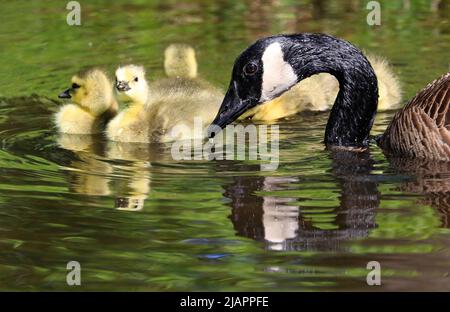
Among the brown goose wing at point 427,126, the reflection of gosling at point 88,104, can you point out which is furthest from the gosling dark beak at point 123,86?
the brown goose wing at point 427,126

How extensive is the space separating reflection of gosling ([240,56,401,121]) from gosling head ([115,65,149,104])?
1.00 m

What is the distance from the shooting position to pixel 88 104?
857cm

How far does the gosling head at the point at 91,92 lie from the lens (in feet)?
28.0

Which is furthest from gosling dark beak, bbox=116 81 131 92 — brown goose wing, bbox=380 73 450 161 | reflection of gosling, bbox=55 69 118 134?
brown goose wing, bbox=380 73 450 161

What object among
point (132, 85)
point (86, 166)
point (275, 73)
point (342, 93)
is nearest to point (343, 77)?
point (342, 93)

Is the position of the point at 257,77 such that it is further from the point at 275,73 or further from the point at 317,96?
the point at 317,96

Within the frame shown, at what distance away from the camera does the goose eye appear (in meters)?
7.46

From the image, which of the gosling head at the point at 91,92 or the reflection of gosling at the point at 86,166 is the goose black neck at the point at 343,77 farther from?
the gosling head at the point at 91,92

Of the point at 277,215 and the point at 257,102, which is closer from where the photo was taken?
the point at 277,215

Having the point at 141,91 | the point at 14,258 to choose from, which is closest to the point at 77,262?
the point at 14,258

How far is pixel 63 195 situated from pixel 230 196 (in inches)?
36.9

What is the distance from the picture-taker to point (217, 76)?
32.6 feet

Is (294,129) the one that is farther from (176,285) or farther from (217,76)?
(176,285)

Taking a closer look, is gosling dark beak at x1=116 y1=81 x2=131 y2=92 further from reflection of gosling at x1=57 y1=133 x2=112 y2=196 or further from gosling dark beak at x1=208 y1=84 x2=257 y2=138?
gosling dark beak at x1=208 y1=84 x2=257 y2=138
